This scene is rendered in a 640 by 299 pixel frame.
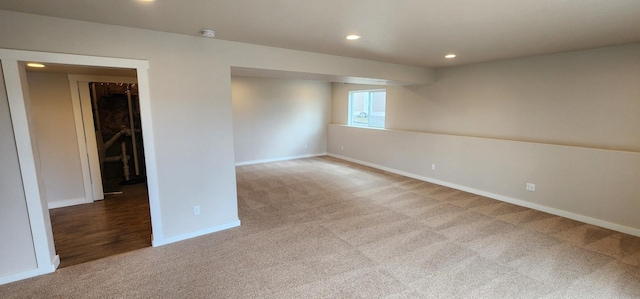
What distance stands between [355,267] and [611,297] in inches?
80.1

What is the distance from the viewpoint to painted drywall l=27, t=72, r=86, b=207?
3908mm

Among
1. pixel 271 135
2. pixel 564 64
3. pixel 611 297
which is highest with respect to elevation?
pixel 564 64

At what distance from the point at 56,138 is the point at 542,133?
7.31 m

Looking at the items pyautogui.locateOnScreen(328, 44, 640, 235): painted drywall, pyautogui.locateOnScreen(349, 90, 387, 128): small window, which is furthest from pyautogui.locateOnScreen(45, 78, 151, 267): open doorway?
pyautogui.locateOnScreen(349, 90, 387, 128): small window

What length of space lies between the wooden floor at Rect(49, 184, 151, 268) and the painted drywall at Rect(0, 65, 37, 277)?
322mm

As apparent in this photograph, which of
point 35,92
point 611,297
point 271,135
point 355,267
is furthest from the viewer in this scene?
point 271,135

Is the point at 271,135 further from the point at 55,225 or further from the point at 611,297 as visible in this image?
the point at 611,297

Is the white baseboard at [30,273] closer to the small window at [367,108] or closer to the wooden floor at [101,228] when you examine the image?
the wooden floor at [101,228]

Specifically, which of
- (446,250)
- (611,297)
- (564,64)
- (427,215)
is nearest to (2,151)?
(446,250)

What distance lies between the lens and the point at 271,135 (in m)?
7.54

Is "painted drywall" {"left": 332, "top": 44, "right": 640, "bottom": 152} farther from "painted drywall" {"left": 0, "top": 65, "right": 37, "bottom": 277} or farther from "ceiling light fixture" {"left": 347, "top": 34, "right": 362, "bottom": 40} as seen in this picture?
"painted drywall" {"left": 0, "top": 65, "right": 37, "bottom": 277}

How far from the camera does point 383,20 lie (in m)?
2.38

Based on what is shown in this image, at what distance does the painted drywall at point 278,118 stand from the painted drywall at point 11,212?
4.64 metres

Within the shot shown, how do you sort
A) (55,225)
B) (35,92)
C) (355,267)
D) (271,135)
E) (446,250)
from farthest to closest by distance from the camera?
(271,135) < (35,92) < (55,225) < (446,250) < (355,267)
